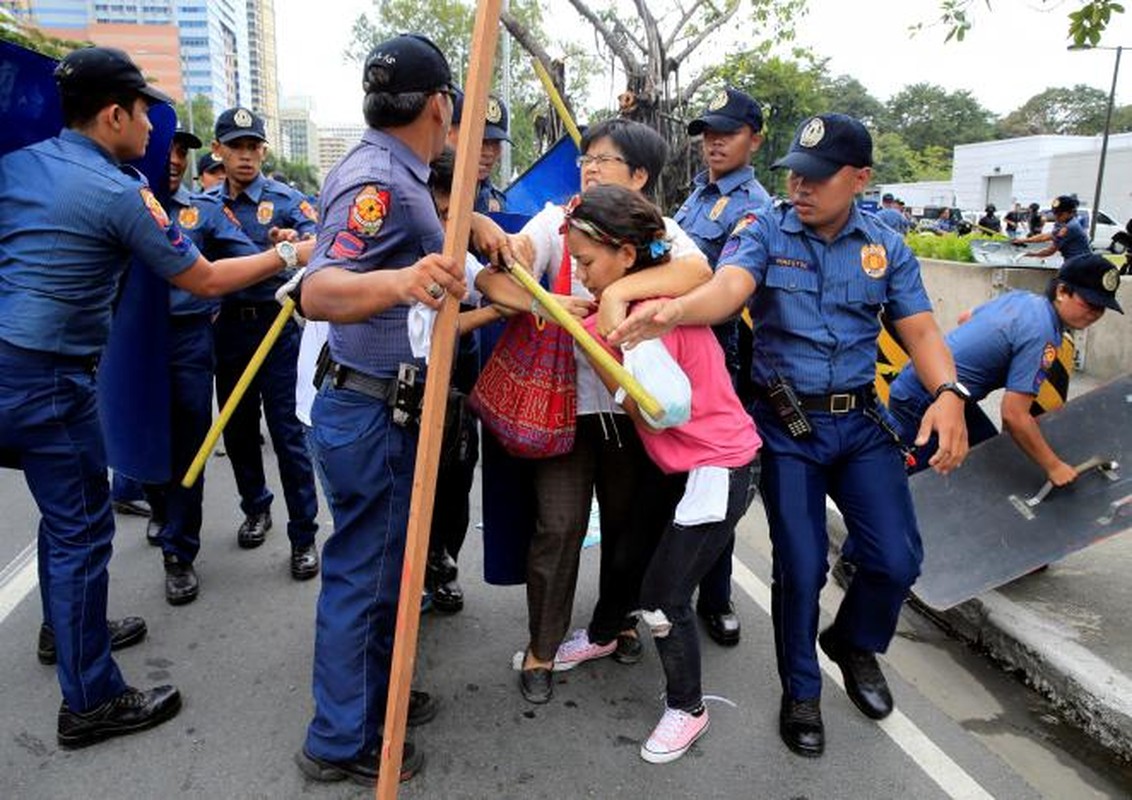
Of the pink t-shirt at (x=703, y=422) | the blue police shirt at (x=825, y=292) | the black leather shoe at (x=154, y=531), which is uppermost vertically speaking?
the blue police shirt at (x=825, y=292)

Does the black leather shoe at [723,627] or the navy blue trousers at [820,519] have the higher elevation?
the navy blue trousers at [820,519]

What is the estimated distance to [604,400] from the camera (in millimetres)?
2652

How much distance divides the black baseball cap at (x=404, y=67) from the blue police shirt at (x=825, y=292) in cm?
105

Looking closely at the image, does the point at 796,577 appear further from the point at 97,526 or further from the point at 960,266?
the point at 960,266

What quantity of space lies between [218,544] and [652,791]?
8.69 feet

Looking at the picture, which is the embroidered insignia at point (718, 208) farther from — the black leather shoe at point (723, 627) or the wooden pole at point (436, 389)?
the wooden pole at point (436, 389)

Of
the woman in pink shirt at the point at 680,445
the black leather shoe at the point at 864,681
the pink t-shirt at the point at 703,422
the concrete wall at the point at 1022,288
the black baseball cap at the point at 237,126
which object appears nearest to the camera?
the woman in pink shirt at the point at 680,445

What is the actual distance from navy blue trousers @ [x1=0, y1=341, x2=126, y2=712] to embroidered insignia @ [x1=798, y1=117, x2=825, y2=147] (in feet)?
7.50

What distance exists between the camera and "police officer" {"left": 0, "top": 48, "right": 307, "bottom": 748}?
231cm

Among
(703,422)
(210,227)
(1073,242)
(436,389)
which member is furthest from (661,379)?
(1073,242)

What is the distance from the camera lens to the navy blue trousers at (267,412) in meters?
3.74

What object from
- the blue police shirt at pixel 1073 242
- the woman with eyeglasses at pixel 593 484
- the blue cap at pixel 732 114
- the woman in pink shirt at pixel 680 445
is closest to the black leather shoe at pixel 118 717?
the woman with eyeglasses at pixel 593 484

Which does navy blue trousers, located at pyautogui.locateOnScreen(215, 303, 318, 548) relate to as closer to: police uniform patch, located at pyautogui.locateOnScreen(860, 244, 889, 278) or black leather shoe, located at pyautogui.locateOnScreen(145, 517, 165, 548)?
black leather shoe, located at pyautogui.locateOnScreen(145, 517, 165, 548)

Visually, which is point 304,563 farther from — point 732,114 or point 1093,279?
point 1093,279
